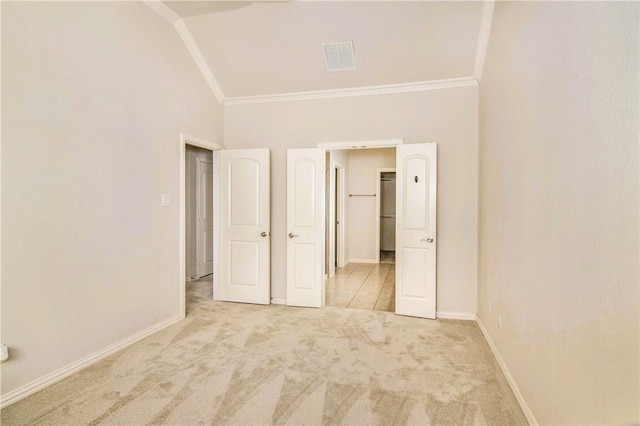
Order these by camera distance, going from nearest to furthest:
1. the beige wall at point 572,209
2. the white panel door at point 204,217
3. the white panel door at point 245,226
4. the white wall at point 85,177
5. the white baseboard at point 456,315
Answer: the beige wall at point 572,209 → the white wall at point 85,177 → the white baseboard at point 456,315 → the white panel door at point 245,226 → the white panel door at point 204,217

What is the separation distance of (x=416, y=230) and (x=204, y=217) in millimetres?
3924

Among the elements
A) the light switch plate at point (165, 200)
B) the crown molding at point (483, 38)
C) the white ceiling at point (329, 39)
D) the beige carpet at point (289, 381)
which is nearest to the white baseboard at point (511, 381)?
the beige carpet at point (289, 381)

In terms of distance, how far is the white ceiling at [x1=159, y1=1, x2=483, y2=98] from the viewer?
10.7ft

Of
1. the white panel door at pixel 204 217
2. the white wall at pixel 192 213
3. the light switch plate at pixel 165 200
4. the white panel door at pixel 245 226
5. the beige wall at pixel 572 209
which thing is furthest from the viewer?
the white panel door at pixel 204 217

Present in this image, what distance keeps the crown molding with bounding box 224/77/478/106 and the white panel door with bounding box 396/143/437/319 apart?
2.39 feet

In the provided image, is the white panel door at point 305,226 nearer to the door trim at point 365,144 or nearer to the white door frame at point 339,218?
the door trim at point 365,144

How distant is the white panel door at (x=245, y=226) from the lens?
14.6 ft

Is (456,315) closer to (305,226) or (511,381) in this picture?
(511,381)

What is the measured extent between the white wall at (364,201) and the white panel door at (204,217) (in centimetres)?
303

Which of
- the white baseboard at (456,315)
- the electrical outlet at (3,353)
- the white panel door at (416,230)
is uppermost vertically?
the white panel door at (416,230)

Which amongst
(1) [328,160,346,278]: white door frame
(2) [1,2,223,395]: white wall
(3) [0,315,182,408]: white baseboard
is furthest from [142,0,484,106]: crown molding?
(3) [0,315,182,408]: white baseboard

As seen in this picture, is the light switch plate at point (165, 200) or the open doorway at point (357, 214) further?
the open doorway at point (357, 214)

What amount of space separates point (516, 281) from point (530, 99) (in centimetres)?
121

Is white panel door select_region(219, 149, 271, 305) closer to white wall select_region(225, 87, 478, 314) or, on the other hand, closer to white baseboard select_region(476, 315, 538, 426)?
white wall select_region(225, 87, 478, 314)
